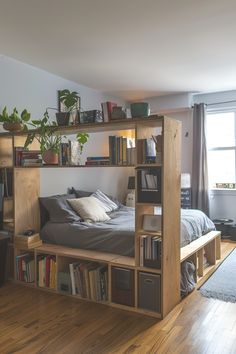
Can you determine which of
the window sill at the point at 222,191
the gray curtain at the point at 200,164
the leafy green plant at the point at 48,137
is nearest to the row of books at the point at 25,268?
the leafy green plant at the point at 48,137

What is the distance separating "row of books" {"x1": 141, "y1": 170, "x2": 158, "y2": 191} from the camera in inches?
103

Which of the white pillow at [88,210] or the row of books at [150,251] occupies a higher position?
the white pillow at [88,210]

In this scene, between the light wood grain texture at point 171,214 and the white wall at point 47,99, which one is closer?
the light wood grain texture at point 171,214

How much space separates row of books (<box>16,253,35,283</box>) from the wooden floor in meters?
0.28

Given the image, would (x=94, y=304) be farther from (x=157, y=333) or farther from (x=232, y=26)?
(x=232, y=26)

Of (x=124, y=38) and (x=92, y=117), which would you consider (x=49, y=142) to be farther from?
(x=124, y=38)

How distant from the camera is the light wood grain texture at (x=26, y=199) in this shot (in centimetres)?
343

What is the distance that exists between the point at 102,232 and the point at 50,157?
919 mm

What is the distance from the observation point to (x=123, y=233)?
3090mm

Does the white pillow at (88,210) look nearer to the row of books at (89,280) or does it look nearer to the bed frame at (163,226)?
the bed frame at (163,226)

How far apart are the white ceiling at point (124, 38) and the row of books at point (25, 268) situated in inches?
88.1

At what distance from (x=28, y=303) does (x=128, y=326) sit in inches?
39.0

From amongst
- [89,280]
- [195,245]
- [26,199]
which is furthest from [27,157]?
[195,245]

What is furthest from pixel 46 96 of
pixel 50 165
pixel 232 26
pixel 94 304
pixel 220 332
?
pixel 220 332
